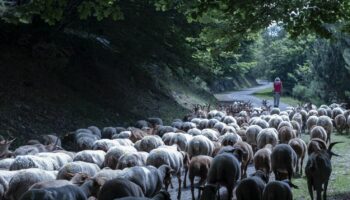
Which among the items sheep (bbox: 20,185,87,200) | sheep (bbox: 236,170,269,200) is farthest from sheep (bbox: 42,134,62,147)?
sheep (bbox: 236,170,269,200)

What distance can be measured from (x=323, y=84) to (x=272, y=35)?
87.2m

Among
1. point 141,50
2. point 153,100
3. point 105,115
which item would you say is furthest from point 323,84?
point 105,115

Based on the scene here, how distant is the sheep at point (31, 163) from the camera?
10.9m

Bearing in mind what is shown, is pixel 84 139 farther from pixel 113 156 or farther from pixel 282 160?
pixel 282 160

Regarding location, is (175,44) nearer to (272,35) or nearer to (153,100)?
(153,100)

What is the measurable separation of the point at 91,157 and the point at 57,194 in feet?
15.0

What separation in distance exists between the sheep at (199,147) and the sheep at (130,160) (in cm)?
270

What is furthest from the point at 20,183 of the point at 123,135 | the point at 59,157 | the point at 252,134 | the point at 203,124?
the point at 203,124

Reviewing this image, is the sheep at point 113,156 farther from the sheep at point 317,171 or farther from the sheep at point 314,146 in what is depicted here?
the sheep at point 314,146

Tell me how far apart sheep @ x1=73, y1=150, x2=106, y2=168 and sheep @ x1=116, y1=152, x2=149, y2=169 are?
84 centimetres

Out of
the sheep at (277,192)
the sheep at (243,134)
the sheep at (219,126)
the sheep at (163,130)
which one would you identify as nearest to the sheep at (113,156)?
the sheep at (277,192)

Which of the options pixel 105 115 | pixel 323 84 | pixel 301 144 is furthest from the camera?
pixel 323 84

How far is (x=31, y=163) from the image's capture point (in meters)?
10.9

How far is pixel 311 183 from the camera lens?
34.6ft
